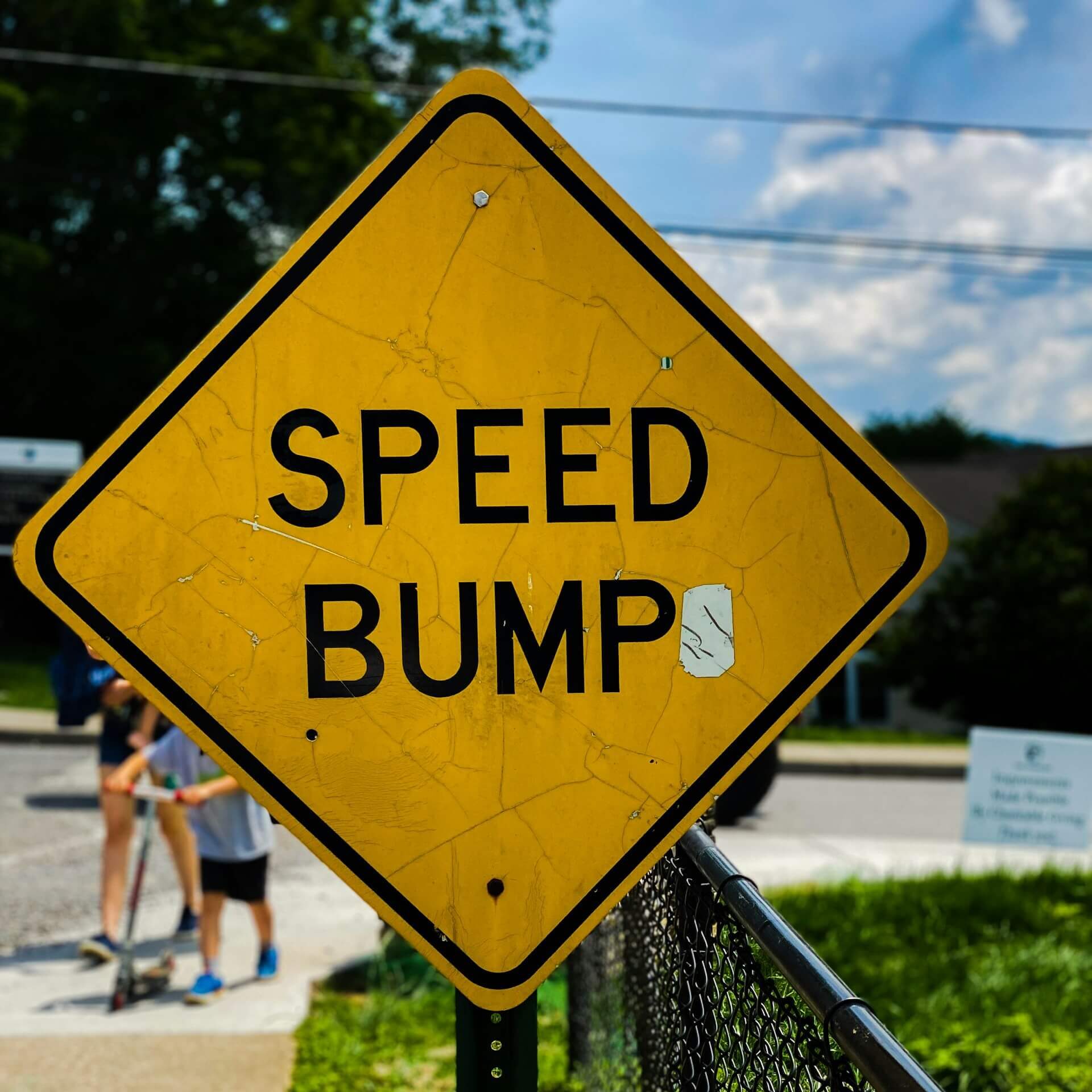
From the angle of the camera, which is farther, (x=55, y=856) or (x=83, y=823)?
(x=83, y=823)

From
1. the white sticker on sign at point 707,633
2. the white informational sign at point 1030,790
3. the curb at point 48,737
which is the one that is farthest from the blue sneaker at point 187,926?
the curb at point 48,737

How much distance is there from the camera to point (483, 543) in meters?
1.53

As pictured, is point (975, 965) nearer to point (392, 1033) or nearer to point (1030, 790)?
point (1030, 790)

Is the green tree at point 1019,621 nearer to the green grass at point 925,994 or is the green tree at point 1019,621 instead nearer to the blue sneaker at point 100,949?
the green grass at point 925,994

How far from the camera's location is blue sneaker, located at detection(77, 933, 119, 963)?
17.1 ft

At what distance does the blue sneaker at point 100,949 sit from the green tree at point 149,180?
20000 mm

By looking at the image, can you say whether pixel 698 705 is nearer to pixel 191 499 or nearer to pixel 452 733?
pixel 452 733

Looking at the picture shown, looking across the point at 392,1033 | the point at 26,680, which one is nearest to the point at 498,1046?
the point at 392,1033

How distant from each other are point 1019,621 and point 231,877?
1816cm

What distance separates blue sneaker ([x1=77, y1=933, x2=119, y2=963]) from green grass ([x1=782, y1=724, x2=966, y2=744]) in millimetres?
11498

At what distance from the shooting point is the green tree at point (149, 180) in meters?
24.0

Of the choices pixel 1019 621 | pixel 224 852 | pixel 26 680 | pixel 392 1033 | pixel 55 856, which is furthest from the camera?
pixel 1019 621

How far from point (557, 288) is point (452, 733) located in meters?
0.58

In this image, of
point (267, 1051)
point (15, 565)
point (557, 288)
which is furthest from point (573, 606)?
point (267, 1051)
